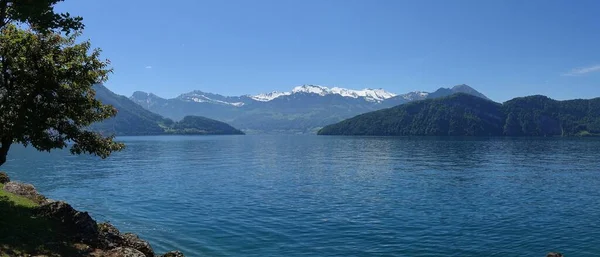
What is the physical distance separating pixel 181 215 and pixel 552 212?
43706 mm

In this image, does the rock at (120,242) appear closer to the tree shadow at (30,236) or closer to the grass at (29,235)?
the tree shadow at (30,236)

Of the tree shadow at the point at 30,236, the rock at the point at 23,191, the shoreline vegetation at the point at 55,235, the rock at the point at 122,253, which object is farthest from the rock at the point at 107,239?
the rock at the point at 23,191

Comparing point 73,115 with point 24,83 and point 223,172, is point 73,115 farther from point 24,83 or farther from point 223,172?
point 223,172

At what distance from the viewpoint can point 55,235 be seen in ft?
79.2

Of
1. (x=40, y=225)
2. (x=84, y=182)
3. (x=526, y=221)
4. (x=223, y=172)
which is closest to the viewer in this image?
(x=40, y=225)

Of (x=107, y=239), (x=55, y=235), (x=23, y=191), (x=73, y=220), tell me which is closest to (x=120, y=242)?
(x=107, y=239)

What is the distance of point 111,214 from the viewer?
156 feet

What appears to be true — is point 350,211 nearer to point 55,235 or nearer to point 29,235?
point 55,235

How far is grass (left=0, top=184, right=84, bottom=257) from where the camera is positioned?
825 inches

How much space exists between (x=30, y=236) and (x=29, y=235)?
6.8 inches

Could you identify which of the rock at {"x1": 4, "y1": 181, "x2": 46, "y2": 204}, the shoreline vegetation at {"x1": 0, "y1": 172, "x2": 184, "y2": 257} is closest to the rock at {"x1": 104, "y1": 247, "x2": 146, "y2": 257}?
the shoreline vegetation at {"x1": 0, "y1": 172, "x2": 184, "y2": 257}

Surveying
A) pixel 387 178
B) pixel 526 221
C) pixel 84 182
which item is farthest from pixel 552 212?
pixel 84 182

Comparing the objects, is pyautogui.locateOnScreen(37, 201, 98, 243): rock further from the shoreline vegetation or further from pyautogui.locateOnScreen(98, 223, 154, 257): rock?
pyautogui.locateOnScreen(98, 223, 154, 257): rock

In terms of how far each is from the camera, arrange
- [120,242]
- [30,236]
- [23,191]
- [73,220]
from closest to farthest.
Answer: [30,236]
[120,242]
[73,220]
[23,191]
